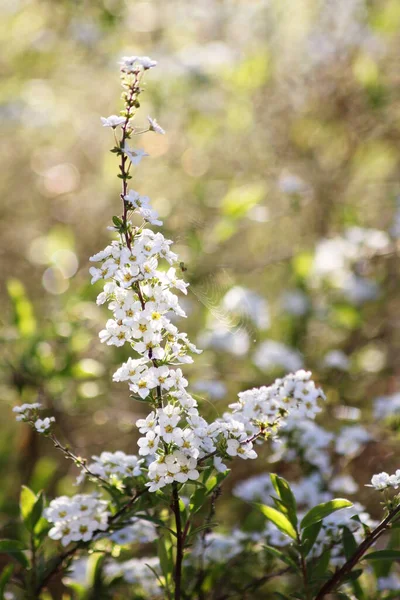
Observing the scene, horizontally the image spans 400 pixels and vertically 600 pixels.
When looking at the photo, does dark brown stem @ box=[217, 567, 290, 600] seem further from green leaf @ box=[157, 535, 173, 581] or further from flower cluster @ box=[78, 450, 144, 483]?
flower cluster @ box=[78, 450, 144, 483]

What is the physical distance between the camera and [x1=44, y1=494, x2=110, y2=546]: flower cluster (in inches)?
60.9

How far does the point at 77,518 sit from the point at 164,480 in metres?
0.40

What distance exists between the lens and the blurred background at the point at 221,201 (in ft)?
10.0

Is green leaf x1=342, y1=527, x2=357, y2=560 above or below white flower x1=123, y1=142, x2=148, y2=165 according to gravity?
below

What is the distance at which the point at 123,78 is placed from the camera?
→ 138cm

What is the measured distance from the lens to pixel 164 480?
128cm

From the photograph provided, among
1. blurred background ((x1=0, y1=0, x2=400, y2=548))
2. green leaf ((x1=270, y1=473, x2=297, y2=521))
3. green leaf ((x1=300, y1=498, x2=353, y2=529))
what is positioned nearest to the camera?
green leaf ((x1=300, y1=498, x2=353, y2=529))

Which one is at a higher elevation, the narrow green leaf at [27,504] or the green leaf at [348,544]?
the narrow green leaf at [27,504]

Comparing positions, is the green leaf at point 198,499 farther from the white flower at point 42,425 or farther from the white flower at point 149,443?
the white flower at point 42,425

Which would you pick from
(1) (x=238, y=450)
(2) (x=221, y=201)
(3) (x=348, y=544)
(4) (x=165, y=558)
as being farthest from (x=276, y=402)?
(2) (x=221, y=201)

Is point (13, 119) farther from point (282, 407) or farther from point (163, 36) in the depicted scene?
point (282, 407)

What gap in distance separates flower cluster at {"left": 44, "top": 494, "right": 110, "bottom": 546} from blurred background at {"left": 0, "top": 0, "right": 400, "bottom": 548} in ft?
2.21

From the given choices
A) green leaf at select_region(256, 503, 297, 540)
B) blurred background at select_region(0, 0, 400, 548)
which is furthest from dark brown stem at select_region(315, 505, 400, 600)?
blurred background at select_region(0, 0, 400, 548)

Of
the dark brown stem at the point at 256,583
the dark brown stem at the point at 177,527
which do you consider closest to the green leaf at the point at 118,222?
the dark brown stem at the point at 177,527
